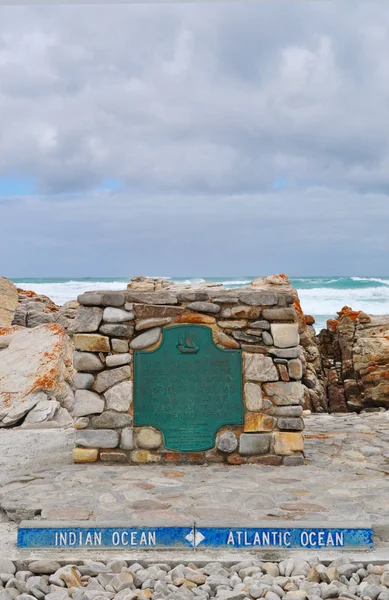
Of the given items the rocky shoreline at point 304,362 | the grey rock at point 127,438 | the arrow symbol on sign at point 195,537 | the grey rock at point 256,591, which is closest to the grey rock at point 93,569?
the arrow symbol on sign at point 195,537

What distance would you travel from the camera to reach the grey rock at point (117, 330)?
5.49 meters

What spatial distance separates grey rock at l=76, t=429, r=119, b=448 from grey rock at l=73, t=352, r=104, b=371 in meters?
0.51

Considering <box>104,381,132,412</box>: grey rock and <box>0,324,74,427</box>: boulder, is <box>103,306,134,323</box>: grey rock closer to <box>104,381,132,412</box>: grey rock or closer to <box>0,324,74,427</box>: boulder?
<box>104,381,132,412</box>: grey rock

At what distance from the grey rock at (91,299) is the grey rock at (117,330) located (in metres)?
0.20

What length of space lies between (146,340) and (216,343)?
1.86 ft

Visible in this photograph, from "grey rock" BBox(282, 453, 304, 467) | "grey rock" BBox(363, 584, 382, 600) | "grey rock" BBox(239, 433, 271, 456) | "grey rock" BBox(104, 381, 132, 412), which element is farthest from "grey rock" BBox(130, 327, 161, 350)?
"grey rock" BBox(363, 584, 382, 600)

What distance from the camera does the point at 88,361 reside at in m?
5.51

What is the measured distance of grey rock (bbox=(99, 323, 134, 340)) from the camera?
549cm

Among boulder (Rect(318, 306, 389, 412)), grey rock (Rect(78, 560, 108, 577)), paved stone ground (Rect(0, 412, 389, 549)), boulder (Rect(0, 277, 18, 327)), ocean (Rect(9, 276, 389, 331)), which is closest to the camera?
grey rock (Rect(78, 560, 108, 577))

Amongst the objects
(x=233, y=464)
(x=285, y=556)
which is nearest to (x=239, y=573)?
(x=285, y=556)

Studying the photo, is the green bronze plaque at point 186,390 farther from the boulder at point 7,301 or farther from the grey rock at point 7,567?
the boulder at point 7,301

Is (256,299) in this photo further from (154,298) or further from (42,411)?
(42,411)

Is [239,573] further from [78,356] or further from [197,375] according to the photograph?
[78,356]

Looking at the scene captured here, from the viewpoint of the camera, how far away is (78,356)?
551 cm
